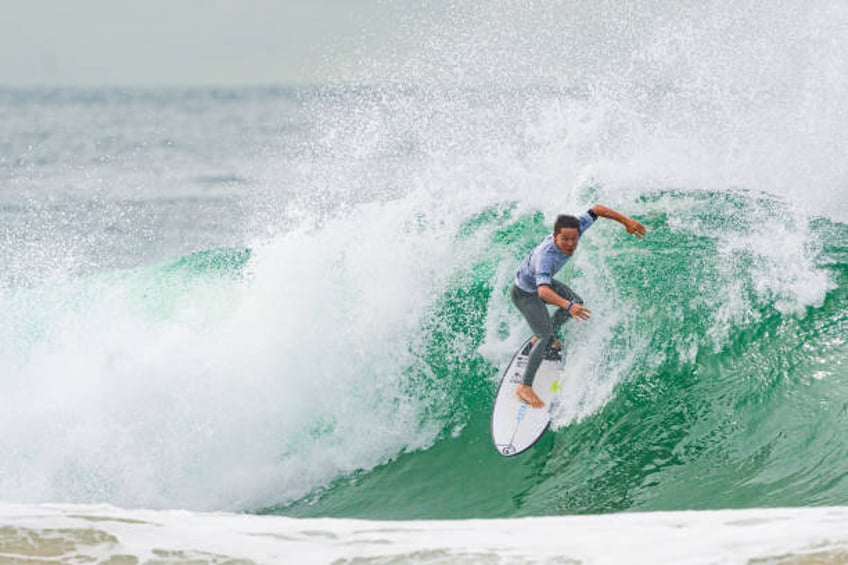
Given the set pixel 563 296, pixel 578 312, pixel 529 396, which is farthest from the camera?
pixel 563 296

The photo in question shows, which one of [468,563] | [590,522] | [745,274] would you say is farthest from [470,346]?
[468,563]

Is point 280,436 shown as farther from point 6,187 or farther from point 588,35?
point 6,187

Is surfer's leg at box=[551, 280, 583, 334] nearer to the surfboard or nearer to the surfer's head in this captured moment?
the surfboard

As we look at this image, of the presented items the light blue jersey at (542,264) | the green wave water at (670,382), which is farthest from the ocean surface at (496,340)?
the light blue jersey at (542,264)

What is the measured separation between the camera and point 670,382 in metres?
8.36

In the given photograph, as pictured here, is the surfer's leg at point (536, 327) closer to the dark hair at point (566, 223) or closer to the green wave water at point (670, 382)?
the green wave water at point (670, 382)

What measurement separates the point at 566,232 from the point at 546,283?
0.42 metres

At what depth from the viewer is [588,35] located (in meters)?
13.0

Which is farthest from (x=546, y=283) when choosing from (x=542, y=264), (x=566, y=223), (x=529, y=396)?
(x=529, y=396)

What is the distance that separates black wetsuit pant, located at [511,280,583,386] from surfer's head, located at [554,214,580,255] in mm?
387

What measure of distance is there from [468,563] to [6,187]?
1099 inches

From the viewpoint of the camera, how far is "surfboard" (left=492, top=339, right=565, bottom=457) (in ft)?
25.9

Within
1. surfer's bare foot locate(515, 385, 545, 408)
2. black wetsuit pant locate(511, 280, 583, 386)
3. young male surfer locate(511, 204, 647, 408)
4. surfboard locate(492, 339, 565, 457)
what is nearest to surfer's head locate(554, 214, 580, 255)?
young male surfer locate(511, 204, 647, 408)

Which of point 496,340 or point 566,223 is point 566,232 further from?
point 496,340
